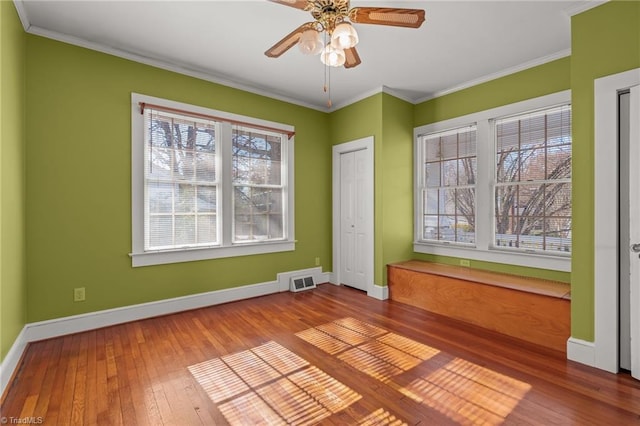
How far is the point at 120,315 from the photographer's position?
3.07m

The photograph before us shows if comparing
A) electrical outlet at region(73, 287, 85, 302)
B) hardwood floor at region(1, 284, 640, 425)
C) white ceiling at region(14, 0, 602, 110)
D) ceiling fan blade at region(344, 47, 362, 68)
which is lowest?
hardwood floor at region(1, 284, 640, 425)

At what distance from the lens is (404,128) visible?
14.1ft

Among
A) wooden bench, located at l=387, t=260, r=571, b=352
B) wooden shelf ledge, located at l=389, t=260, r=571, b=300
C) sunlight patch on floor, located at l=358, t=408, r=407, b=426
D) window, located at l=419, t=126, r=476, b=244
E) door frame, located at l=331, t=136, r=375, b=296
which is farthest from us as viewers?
door frame, located at l=331, t=136, r=375, b=296

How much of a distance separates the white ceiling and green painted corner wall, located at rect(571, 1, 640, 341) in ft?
0.57

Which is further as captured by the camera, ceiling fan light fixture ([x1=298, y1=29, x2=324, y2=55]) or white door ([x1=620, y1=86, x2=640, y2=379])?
white door ([x1=620, y1=86, x2=640, y2=379])

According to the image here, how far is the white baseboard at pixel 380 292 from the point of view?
→ 3977 millimetres

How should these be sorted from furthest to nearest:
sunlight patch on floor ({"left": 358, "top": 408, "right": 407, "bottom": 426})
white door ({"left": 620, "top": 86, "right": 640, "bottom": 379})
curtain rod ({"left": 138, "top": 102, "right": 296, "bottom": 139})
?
curtain rod ({"left": 138, "top": 102, "right": 296, "bottom": 139})
white door ({"left": 620, "top": 86, "right": 640, "bottom": 379})
sunlight patch on floor ({"left": 358, "top": 408, "right": 407, "bottom": 426})

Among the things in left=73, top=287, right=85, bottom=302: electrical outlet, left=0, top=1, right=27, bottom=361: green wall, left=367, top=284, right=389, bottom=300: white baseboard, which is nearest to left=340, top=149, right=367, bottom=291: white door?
left=367, top=284, right=389, bottom=300: white baseboard

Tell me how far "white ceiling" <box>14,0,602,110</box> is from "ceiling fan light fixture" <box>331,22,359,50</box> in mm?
823

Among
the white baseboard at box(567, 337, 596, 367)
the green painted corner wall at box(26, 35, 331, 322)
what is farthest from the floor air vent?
the white baseboard at box(567, 337, 596, 367)

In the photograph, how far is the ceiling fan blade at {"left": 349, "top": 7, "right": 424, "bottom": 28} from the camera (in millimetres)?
1775

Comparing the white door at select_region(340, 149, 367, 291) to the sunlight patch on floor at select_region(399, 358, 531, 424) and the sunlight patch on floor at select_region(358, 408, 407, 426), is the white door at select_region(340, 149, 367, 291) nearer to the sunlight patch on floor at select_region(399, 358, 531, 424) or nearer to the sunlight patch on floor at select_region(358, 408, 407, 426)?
the sunlight patch on floor at select_region(399, 358, 531, 424)

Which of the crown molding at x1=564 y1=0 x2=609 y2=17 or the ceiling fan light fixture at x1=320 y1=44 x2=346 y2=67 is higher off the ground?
the crown molding at x1=564 y1=0 x2=609 y2=17

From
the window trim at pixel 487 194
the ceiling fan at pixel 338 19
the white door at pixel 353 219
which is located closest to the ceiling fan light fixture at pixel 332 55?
the ceiling fan at pixel 338 19
